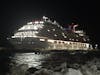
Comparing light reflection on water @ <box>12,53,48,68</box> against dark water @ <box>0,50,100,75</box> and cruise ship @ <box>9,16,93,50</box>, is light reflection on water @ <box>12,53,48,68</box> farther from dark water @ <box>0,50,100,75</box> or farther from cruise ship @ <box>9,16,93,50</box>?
cruise ship @ <box>9,16,93,50</box>

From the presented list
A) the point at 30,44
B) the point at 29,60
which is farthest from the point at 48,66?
the point at 30,44

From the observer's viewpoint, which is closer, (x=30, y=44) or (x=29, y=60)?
(x=29, y=60)

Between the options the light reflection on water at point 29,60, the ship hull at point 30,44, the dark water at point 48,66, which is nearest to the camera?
the dark water at point 48,66

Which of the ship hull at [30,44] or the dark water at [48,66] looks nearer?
the dark water at [48,66]

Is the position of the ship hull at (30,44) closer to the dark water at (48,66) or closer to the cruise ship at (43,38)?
the cruise ship at (43,38)

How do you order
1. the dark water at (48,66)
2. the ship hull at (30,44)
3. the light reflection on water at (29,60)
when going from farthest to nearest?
1. the ship hull at (30,44)
2. the light reflection on water at (29,60)
3. the dark water at (48,66)

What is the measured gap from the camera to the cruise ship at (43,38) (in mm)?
85012

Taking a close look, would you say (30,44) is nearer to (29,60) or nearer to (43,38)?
(43,38)

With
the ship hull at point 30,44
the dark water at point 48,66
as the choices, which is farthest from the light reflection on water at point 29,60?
the ship hull at point 30,44

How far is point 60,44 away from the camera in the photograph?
95.5m

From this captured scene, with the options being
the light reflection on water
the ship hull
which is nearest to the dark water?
the light reflection on water

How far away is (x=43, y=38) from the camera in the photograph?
88250 millimetres

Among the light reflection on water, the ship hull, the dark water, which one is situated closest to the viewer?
the dark water

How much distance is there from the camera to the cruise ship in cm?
8501
